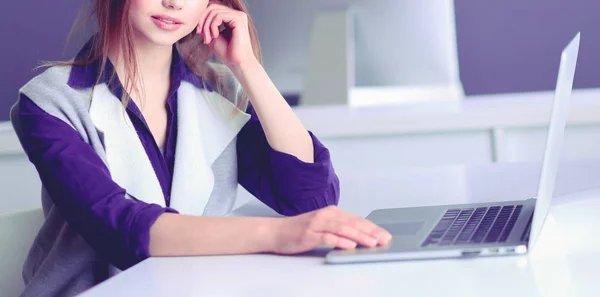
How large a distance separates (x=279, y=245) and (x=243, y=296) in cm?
19

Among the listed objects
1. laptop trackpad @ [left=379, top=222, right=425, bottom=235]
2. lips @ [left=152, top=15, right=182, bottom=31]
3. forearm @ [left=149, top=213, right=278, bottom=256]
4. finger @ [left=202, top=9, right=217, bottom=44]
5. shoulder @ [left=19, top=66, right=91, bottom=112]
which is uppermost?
lips @ [left=152, top=15, right=182, bottom=31]

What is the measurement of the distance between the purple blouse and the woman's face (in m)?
0.09

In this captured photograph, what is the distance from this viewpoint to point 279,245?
0.96 metres

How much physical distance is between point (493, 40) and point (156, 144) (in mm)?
1952

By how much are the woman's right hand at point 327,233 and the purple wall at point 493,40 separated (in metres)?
2.18

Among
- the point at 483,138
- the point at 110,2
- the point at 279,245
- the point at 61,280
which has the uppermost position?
the point at 110,2

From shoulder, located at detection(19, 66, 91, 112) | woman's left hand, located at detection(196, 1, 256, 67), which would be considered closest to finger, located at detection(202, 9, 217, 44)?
woman's left hand, located at detection(196, 1, 256, 67)

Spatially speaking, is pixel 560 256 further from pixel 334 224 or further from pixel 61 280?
pixel 61 280

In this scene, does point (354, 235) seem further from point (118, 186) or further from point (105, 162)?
point (105, 162)

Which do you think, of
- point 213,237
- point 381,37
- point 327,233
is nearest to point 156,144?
point 213,237

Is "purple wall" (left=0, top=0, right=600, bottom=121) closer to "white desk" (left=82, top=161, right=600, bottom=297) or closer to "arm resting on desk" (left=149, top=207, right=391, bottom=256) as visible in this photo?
"white desk" (left=82, top=161, right=600, bottom=297)

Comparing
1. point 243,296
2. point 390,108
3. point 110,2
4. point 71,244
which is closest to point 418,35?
point 390,108

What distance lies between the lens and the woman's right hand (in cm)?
92

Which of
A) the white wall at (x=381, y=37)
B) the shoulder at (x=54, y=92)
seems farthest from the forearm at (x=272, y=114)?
the white wall at (x=381, y=37)
